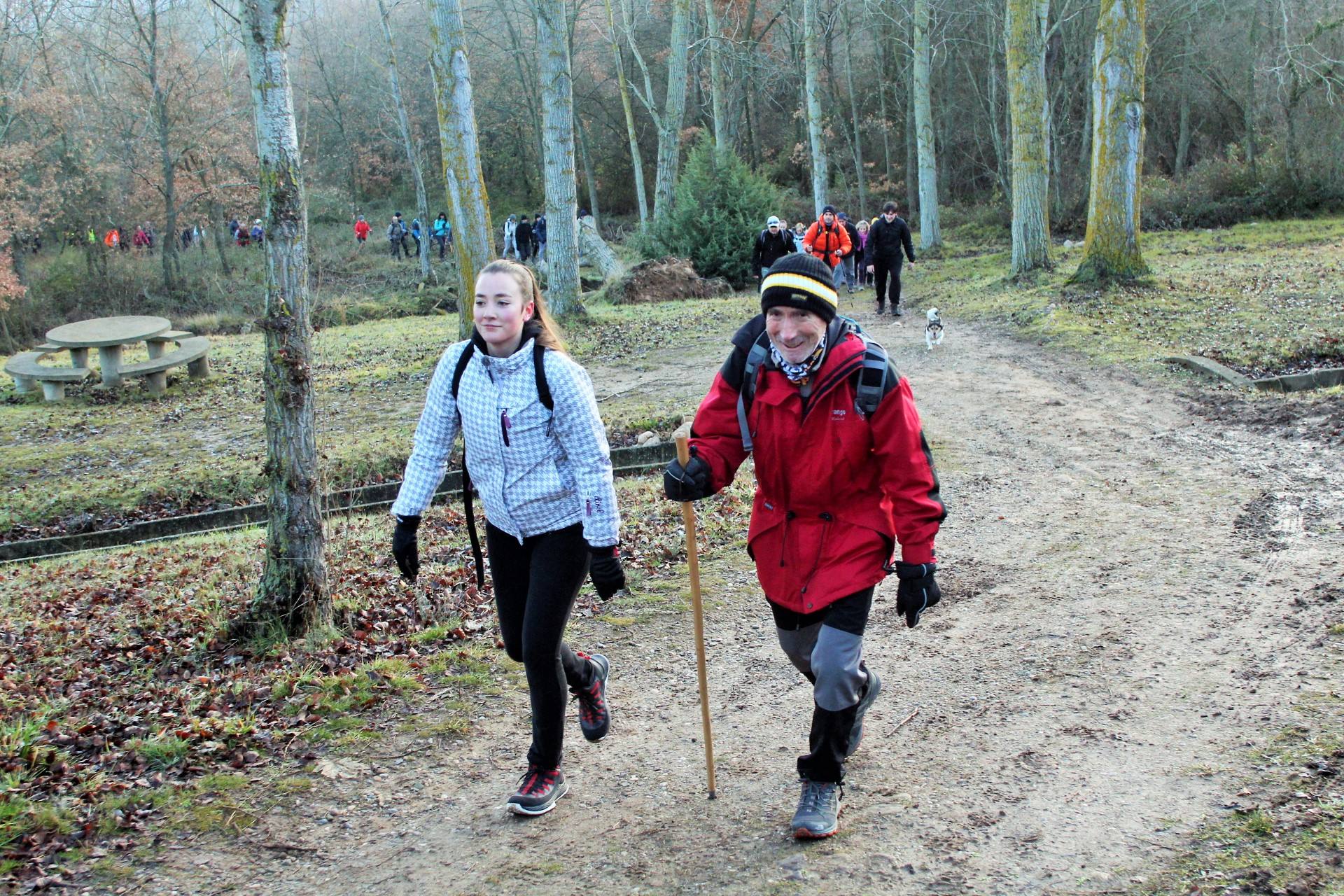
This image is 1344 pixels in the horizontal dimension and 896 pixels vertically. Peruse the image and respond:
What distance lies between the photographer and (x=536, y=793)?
13.9 feet

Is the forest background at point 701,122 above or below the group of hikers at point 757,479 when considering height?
above

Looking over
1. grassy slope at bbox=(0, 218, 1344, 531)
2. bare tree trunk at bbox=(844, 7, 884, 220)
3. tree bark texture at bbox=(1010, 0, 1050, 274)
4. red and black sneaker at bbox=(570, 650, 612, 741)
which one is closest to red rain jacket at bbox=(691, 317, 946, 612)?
red and black sneaker at bbox=(570, 650, 612, 741)

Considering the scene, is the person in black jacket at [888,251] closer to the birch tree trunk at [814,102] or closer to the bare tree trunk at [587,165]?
the birch tree trunk at [814,102]

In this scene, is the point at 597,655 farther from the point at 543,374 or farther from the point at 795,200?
the point at 795,200

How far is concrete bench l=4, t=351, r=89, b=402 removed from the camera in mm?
17812

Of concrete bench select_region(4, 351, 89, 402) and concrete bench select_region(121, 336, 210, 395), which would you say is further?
concrete bench select_region(121, 336, 210, 395)

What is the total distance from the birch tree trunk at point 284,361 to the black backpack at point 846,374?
11.0 ft

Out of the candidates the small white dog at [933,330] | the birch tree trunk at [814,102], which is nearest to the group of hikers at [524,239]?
the birch tree trunk at [814,102]

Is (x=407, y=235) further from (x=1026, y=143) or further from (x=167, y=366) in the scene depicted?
(x=1026, y=143)

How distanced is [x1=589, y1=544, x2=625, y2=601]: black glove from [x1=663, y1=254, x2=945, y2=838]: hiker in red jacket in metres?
0.32

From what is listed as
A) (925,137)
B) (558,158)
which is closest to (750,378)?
(558,158)

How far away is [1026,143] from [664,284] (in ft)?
31.9

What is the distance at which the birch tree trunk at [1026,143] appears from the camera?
19.9 meters

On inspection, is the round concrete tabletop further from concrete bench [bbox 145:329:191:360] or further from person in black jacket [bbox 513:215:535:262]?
person in black jacket [bbox 513:215:535:262]
